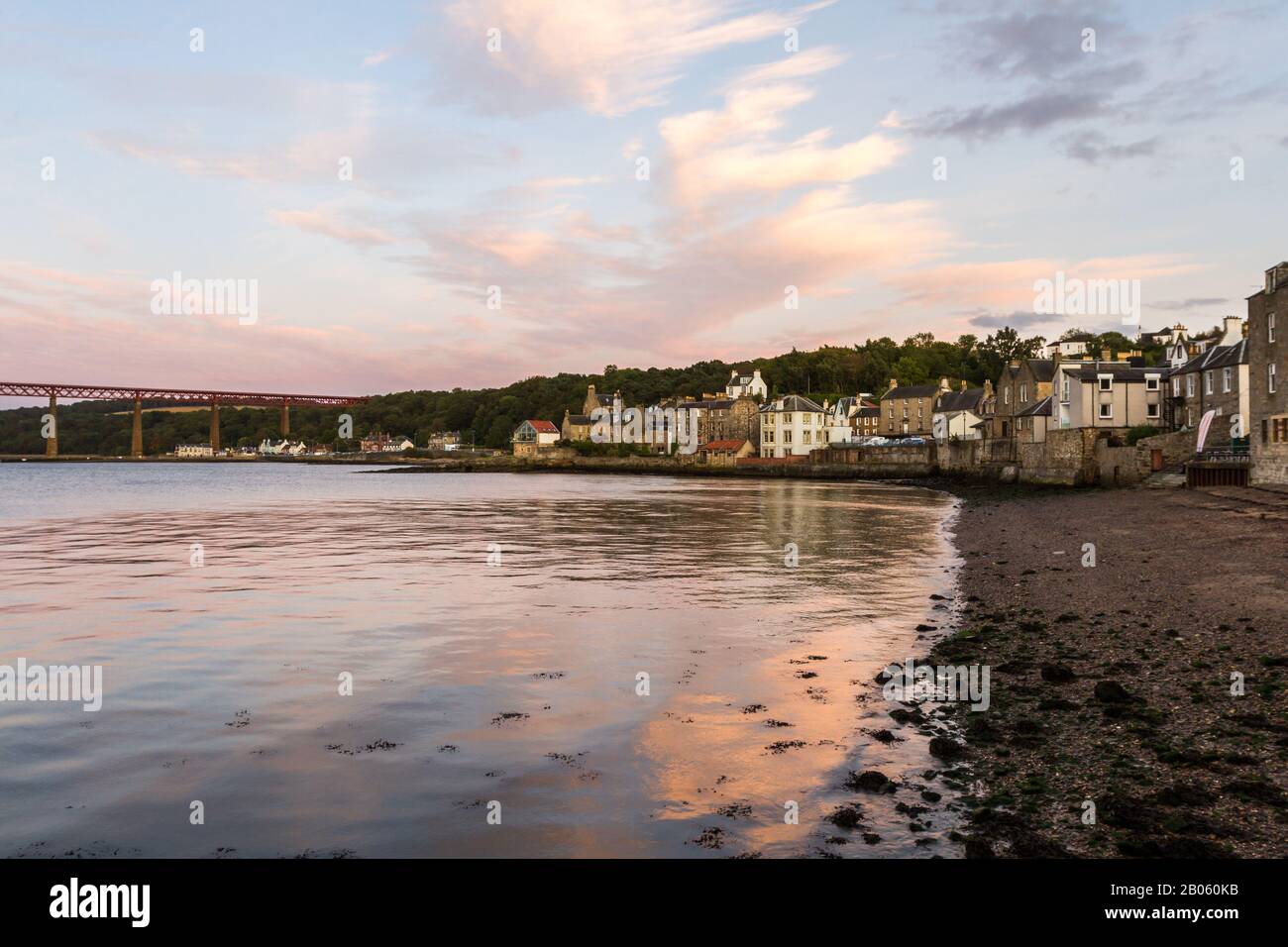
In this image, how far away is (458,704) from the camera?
12.2m

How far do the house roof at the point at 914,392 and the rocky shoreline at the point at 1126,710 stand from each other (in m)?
104

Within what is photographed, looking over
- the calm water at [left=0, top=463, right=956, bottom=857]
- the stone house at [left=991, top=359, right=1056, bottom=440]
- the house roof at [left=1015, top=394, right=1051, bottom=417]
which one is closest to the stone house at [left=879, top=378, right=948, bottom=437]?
the stone house at [left=991, top=359, right=1056, bottom=440]

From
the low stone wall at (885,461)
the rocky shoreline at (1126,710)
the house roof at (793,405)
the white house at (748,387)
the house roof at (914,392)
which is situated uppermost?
the white house at (748,387)

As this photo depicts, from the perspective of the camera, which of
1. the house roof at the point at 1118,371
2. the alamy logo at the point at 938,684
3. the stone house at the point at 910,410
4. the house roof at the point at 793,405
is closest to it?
the alamy logo at the point at 938,684

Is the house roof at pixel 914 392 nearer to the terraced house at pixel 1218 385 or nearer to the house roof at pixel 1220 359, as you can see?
the terraced house at pixel 1218 385

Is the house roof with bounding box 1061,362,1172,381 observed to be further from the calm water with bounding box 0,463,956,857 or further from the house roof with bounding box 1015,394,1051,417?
the calm water with bounding box 0,463,956,857

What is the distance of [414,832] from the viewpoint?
25.8ft

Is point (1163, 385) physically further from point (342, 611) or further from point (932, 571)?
point (342, 611)

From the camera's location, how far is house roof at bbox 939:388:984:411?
11225 cm

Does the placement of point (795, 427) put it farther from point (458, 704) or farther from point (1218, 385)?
point (458, 704)

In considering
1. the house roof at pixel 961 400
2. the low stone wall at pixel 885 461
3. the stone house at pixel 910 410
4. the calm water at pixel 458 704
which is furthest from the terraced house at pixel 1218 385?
the stone house at pixel 910 410
